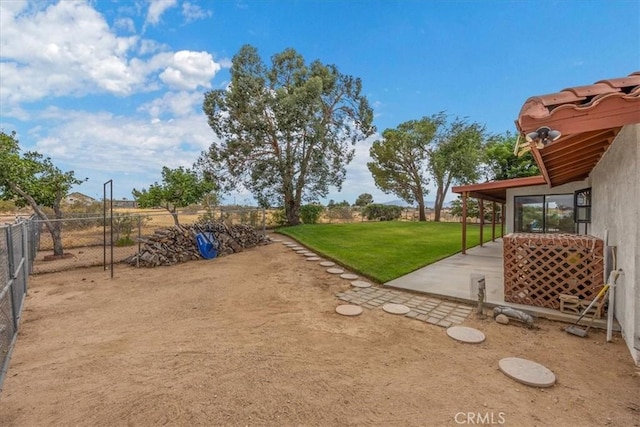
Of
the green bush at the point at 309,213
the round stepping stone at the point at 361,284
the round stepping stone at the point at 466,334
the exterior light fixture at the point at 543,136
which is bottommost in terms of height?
the round stepping stone at the point at 466,334

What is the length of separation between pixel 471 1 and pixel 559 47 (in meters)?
2.86

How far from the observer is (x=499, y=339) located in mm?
3420

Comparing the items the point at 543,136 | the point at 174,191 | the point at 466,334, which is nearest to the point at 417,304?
the point at 466,334

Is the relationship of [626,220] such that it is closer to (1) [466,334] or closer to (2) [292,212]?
(1) [466,334]

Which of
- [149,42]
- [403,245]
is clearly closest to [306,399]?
[403,245]

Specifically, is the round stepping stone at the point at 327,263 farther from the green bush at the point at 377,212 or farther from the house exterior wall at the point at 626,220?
the green bush at the point at 377,212

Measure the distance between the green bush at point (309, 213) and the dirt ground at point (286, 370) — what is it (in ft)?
42.4

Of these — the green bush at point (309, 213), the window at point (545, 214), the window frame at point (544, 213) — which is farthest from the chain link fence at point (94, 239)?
the window at point (545, 214)

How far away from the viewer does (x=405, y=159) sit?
2392 centimetres

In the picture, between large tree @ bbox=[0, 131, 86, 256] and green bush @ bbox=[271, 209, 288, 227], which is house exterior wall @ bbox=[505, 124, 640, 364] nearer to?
large tree @ bbox=[0, 131, 86, 256]

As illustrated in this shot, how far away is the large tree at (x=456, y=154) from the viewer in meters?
20.2

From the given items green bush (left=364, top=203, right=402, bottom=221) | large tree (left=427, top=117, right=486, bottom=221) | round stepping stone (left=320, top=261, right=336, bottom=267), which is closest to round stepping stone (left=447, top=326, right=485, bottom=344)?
round stepping stone (left=320, top=261, right=336, bottom=267)

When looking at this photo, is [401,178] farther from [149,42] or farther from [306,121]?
[149,42]

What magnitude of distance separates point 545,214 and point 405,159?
15946 mm
